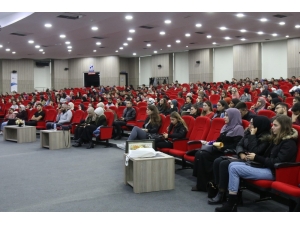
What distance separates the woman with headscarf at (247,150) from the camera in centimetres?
401

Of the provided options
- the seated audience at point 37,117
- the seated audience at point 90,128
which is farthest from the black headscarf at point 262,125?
the seated audience at point 37,117

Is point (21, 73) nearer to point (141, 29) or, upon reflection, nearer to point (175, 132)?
point (141, 29)

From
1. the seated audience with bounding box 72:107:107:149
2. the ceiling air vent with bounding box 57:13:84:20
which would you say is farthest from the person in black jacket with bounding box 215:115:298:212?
the ceiling air vent with bounding box 57:13:84:20

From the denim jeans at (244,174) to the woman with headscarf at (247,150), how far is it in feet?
0.50

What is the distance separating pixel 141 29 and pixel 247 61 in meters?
9.19

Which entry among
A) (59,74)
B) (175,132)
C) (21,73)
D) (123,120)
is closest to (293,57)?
(123,120)

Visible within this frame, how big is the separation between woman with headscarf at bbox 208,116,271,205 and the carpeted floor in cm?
23

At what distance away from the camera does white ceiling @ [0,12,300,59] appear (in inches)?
→ 472

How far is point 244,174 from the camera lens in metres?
3.81

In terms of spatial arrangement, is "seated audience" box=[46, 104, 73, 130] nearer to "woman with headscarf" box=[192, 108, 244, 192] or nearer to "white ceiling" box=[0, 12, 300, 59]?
"white ceiling" box=[0, 12, 300, 59]

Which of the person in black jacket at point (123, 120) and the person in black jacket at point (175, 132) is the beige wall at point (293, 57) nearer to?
the person in black jacket at point (123, 120)
